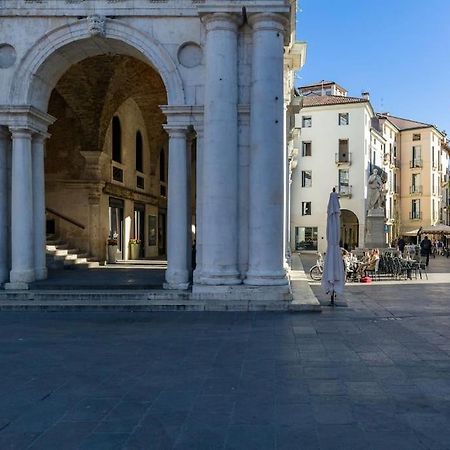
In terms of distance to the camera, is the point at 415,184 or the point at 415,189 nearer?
the point at 415,189

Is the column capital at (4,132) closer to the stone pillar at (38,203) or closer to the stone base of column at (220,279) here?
the stone pillar at (38,203)

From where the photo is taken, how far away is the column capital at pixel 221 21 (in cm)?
1188

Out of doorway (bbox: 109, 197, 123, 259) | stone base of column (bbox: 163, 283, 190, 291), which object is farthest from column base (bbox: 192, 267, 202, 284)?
doorway (bbox: 109, 197, 123, 259)

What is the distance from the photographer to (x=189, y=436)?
4.58m

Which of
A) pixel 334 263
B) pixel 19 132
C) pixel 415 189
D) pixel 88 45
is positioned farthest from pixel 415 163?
pixel 19 132

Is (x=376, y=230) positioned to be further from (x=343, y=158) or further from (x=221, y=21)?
(x=343, y=158)

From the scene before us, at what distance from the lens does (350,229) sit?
51750mm

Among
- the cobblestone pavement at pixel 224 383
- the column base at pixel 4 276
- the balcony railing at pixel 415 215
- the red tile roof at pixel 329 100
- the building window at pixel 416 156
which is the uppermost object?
the red tile roof at pixel 329 100

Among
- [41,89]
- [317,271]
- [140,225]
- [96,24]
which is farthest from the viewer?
[140,225]

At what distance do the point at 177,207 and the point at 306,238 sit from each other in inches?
1556

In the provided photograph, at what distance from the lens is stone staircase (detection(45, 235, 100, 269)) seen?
17.4 metres

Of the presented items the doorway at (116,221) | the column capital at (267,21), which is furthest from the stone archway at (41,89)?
the doorway at (116,221)

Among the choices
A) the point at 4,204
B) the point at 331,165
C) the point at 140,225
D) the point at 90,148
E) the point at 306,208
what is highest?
the point at 331,165

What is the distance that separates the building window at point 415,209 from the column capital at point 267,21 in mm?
57528
